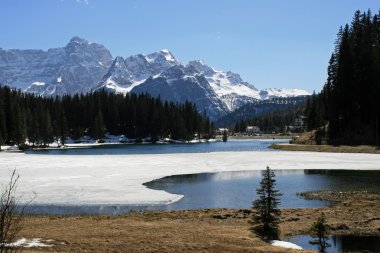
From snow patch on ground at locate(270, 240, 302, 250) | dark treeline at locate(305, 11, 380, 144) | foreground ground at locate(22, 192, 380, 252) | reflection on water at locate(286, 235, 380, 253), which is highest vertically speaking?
dark treeline at locate(305, 11, 380, 144)

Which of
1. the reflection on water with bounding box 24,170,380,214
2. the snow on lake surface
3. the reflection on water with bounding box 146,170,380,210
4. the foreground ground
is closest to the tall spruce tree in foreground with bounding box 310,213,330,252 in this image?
the foreground ground

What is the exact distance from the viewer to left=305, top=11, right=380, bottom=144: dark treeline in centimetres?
9962

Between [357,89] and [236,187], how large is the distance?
72865mm

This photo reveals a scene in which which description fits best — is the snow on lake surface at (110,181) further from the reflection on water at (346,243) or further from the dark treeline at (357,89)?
the dark treeline at (357,89)

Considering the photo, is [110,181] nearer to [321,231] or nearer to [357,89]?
[321,231]

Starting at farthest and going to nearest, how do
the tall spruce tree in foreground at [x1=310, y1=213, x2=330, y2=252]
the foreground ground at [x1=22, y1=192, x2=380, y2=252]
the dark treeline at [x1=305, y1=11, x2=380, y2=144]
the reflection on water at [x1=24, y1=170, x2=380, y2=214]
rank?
1. the dark treeline at [x1=305, y1=11, x2=380, y2=144]
2. the reflection on water at [x1=24, y1=170, x2=380, y2=214]
3. the tall spruce tree in foreground at [x1=310, y1=213, x2=330, y2=252]
4. the foreground ground at [x1=22, y1=192, x2=380, y2=252]

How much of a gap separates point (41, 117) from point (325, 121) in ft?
336

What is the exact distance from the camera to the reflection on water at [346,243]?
2094cm

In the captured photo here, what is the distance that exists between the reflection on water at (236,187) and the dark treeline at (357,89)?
48.5 metres

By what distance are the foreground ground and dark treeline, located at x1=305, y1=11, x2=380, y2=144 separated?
72.9 metres

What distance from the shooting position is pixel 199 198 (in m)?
37.3

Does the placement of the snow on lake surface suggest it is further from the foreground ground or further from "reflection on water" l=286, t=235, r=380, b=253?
"reflection on water" l=286, t=235, r=380, b=253

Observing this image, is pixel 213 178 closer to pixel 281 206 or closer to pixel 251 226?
pixel 281 206

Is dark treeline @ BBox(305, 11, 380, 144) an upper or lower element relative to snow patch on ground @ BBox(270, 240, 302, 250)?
upper
